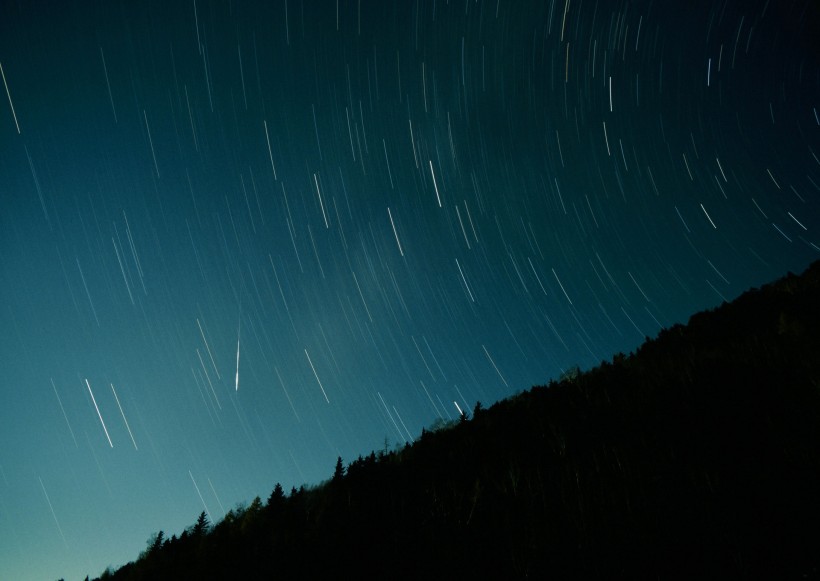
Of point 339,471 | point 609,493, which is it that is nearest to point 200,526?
point 339,471

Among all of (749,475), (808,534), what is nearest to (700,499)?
(749,475)

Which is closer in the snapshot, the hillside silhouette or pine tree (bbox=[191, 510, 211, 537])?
the hillside silhouette

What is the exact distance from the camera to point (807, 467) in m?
4.35

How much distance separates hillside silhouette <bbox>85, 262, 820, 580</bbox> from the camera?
3920 millimetres

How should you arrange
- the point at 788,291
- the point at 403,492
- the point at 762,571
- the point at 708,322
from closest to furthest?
the point at 762,571 → the point at 403,492 → the point at 788,291 → the point at 708,322

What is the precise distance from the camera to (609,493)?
5.46m

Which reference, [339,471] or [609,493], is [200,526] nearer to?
[339,471]

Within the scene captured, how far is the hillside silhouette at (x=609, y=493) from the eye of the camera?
3.92m

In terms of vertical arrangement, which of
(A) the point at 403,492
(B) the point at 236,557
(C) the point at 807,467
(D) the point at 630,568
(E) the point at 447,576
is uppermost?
(B) the point at 236,557

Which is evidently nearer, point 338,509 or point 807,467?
point 807,467

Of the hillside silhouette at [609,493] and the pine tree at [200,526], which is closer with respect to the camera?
the hillside silhouette at [609,493]

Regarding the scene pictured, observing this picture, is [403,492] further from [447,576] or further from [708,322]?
[708,322]

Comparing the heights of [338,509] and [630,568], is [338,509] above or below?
above

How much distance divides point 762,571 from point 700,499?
1420 mm
